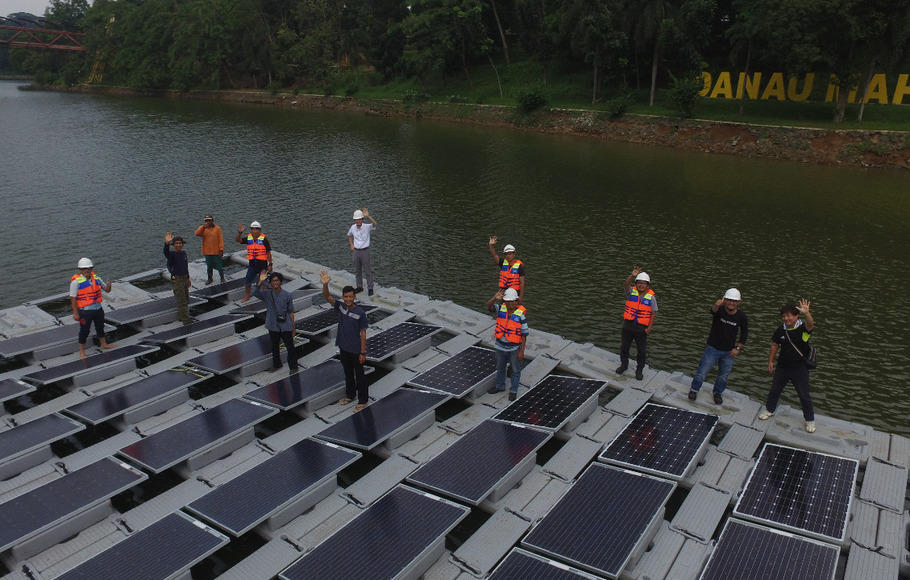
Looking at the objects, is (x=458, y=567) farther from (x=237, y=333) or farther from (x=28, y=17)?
(x=28, y=17)

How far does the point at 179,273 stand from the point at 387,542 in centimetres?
1060

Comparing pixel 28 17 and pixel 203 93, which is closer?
pixel 203 93

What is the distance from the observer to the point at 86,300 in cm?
1342

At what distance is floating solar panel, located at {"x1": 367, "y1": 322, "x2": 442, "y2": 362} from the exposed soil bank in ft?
130

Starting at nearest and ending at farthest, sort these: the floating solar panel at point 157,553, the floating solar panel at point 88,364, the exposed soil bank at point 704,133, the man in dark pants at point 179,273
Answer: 1. the floating solar panel at point 157,553
2. the floating solar panel at point 88,364
3. the man in dark pants at point 179,273
4. the exposed soil bank at point 704,133

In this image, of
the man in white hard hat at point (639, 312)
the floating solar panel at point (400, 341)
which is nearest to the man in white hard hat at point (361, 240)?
the floating solar panel at point (400, 341)

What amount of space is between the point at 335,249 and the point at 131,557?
678 inches

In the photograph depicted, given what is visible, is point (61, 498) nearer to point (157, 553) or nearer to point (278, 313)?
point (157, 553)

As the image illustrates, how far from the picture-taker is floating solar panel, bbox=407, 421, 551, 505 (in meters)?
9.15

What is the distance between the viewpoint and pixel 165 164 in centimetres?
4088

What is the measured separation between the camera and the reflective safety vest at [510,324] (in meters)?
11.6

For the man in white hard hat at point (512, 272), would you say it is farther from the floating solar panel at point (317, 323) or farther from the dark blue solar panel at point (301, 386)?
the dark blue solar panel at point (301, 386)

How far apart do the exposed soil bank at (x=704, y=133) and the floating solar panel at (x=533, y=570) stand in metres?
44.5

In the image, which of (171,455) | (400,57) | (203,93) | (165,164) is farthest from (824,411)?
(203,93)
